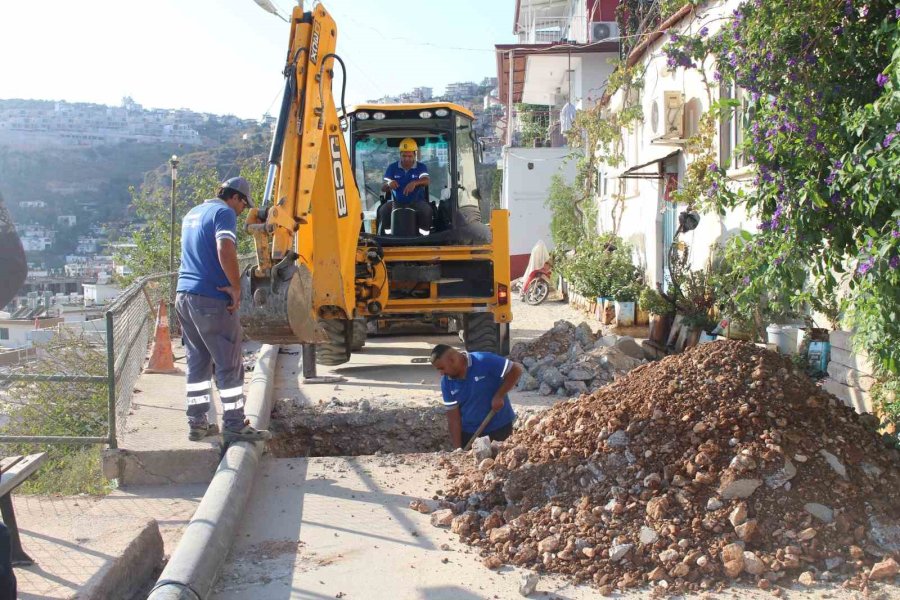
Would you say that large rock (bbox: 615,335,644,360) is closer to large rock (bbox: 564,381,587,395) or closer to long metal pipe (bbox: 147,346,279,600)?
large rock (bbox: 564,381,587,395)

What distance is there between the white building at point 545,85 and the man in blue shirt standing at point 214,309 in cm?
1439

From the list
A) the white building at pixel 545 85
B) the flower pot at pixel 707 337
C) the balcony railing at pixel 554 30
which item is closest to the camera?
the flower pot at pixel 707 337

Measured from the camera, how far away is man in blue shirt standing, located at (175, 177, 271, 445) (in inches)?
243

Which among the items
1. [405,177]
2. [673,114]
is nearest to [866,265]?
[405,177]

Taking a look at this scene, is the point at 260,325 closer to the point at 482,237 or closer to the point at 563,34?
the point at 482,237

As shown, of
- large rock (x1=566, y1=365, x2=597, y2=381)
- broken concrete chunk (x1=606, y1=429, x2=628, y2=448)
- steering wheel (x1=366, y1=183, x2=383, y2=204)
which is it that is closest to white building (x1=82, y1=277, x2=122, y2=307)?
steering wheel (x1=366, y1=183, x2=383, y2=204)

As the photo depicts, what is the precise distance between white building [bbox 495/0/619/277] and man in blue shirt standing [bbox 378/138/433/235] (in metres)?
10.1

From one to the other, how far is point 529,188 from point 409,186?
52.1ft

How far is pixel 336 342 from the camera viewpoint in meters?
9.75

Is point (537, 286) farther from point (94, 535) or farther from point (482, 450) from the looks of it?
point (94, 535)

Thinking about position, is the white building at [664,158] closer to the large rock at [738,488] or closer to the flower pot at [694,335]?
the flower pot at [694,335]

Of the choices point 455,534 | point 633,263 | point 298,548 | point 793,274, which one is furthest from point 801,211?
point 633,263

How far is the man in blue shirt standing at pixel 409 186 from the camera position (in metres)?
10.1

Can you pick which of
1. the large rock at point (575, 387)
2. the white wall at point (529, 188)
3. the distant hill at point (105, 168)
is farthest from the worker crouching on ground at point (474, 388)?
the white wall at point (529, 188)
